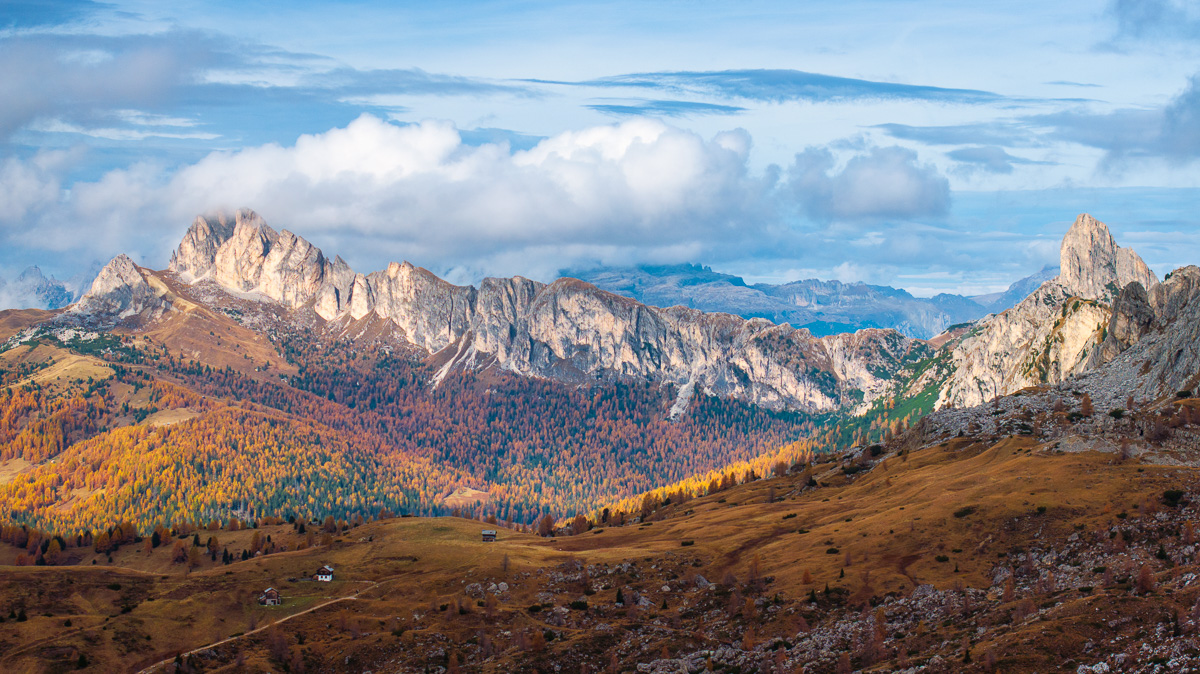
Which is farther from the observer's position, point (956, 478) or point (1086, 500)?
point (956, 478)

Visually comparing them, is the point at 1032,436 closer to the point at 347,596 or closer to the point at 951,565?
the point at 951,565

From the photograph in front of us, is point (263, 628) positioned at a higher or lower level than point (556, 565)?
lower

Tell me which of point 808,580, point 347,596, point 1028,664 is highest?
point 1028,664

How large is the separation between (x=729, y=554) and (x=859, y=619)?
179 ft

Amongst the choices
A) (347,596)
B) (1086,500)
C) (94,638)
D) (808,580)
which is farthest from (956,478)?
(94,638)

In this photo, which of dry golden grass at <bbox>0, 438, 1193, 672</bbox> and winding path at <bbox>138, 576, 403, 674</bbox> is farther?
winding path at <bbox>138, 576, 403, 674</bbox>

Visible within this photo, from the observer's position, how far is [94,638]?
485ft

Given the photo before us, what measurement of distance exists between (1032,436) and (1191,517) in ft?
263

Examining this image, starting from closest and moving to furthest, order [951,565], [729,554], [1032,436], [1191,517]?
1. [1191,517]
2. [951,565]
3. [729,554]
4. [1032,436]

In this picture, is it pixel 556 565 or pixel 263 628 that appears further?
pixel 556 565

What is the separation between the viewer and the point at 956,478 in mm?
178250

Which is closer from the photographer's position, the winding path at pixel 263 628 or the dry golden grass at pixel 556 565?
the dry golden grass at pixel 556 565

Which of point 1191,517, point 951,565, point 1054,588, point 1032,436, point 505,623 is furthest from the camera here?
point 1032,436

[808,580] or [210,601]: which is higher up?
[808,580]
